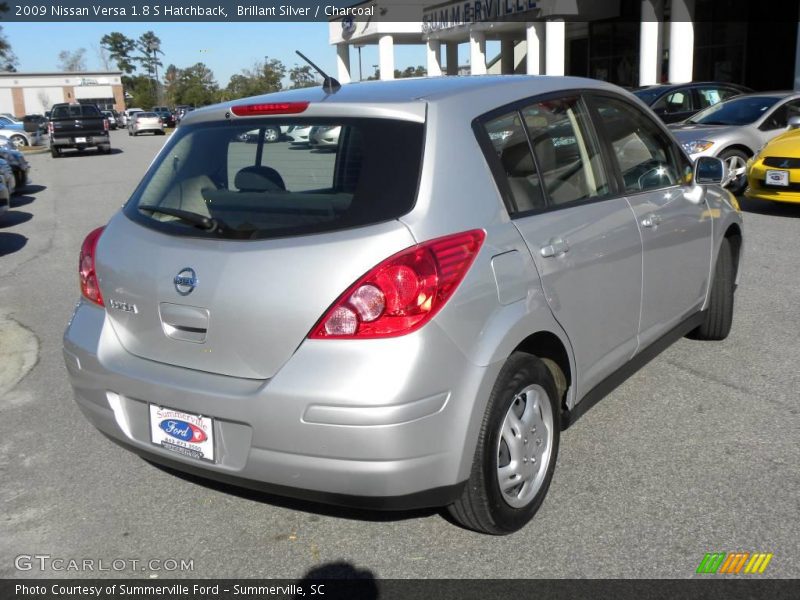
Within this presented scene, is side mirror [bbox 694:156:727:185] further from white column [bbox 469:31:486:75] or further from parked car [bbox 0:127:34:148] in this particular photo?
parked car [bbox 0:127:34:148]

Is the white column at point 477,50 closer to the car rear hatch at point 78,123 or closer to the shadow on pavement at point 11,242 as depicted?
the car rear hatch at point 78,123

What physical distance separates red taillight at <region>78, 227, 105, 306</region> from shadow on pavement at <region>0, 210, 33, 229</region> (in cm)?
1060

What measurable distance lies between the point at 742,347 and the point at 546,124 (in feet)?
8.79

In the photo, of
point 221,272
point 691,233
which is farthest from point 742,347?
point 221,272

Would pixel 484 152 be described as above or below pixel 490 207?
above

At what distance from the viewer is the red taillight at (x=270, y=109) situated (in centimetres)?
327

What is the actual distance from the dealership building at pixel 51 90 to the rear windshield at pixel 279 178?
328ft

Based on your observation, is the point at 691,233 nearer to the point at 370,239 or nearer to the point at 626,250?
the point at 626,250

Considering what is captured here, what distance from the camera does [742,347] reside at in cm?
549

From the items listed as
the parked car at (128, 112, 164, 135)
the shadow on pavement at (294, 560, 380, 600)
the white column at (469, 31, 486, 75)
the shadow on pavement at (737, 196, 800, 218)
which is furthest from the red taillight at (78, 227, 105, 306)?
the parked car at (128, 112, 164, 135)

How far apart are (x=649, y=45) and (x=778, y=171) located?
1992cm

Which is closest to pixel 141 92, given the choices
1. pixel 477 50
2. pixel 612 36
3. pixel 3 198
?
pixel 477 50

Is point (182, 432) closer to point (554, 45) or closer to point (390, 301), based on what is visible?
point (390, 301)

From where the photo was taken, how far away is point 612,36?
37344 millimetres
